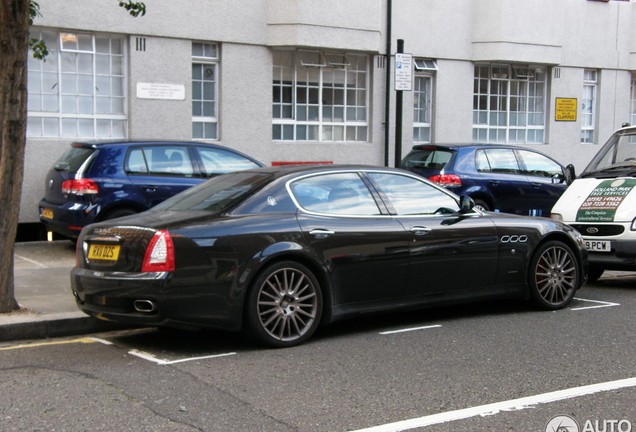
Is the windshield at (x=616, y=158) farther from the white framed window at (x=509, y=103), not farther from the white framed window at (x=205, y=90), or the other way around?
the white framed window at (x=509, y=103)

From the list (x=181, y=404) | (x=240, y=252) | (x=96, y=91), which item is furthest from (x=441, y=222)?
(x=96, y=91)

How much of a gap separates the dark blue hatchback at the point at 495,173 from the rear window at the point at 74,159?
18.0ft

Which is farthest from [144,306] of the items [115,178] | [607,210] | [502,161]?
[502,161]

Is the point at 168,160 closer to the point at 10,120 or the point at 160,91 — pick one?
the point at 160,91

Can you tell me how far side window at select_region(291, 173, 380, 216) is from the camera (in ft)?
23.1

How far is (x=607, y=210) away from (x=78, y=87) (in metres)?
8.83

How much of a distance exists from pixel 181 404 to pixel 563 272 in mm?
4747

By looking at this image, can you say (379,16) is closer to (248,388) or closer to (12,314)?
(12,314)

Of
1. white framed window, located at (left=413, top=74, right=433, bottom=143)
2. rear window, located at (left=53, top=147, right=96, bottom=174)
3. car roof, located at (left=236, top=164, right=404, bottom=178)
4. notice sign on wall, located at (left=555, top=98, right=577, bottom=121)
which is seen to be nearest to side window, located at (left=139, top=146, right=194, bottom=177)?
rear window, located at (left=53, top=147, right=96, bottom=174)

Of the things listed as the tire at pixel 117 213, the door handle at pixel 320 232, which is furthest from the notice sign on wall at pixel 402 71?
the door handle at pixel 320 232

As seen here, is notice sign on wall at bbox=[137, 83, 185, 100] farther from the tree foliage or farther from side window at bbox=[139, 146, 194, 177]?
the tree foliage

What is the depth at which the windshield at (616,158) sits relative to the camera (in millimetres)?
10250

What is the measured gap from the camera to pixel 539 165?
563 inches

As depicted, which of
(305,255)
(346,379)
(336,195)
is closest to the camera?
(346,379)
